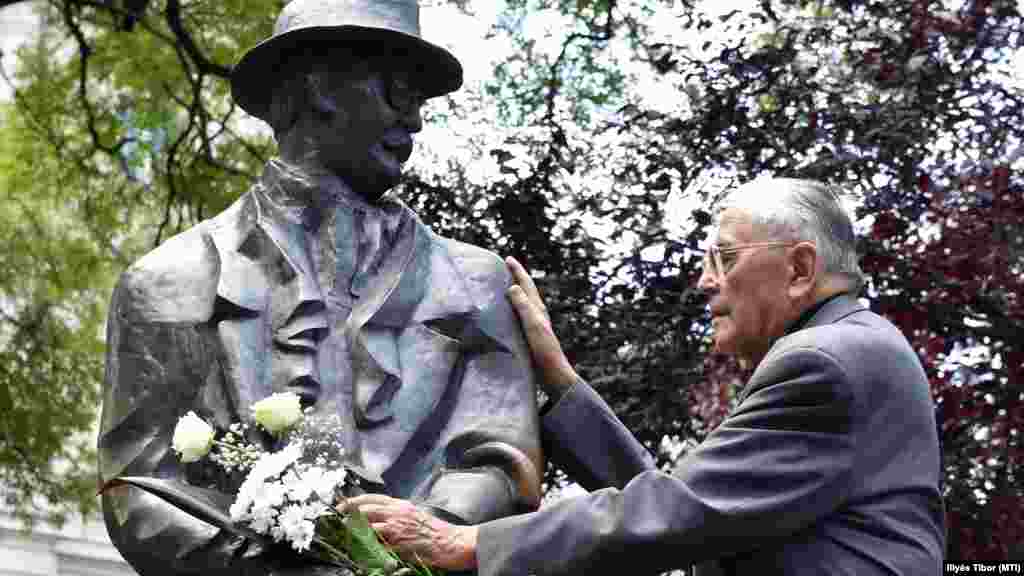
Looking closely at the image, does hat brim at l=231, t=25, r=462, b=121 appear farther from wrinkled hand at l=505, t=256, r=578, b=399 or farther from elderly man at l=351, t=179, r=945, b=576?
elderly man at l=351, t=179, r=945, b=576

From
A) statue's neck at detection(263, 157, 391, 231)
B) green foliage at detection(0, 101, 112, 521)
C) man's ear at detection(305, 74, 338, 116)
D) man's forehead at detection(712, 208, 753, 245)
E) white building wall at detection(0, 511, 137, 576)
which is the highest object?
man's ear at detection(305, 74, 338, 116)

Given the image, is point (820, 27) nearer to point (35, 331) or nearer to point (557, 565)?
point (557, 565)

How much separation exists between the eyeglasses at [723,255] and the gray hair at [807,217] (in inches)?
1.3

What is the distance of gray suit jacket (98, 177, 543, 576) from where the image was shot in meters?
5.16

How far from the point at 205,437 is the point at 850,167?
5.12 m

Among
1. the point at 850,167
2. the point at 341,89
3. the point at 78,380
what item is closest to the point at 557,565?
the point at 341,89

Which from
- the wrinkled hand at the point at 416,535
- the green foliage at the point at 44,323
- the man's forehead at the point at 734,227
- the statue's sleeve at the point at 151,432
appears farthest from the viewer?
the green foliage at the point at 44,323

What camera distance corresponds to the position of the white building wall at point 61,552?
23.2 m

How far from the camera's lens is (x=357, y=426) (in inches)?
206

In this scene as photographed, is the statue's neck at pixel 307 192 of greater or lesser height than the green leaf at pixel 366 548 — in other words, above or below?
above

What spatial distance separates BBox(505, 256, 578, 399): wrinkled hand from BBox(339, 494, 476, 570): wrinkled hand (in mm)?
877

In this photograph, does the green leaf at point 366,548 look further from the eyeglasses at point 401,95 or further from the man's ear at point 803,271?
the eyeglasses at point 401,95

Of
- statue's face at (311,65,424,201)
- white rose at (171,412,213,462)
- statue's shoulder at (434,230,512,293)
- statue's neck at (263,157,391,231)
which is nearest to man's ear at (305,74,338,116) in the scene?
statue's face at (311,65,424,201)

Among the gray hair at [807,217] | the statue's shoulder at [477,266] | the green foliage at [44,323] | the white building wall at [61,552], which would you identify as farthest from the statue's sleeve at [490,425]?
the white building wall at [61,552]
